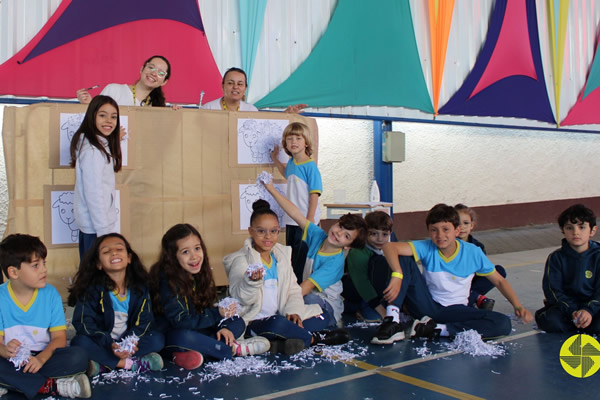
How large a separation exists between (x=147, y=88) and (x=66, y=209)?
3.86 ft

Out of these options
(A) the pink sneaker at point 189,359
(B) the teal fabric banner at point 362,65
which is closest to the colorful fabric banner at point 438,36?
(B) the teal fabric banner at point 362,65

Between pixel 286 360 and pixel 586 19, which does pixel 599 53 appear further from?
pixel 286 360

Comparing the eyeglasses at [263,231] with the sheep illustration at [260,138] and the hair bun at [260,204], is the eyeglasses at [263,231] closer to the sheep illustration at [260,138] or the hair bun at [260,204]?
the hair bun at [260,204]

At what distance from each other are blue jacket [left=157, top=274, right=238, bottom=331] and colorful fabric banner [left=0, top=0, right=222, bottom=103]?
3.72 meters

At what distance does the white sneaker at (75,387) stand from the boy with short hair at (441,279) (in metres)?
1.94

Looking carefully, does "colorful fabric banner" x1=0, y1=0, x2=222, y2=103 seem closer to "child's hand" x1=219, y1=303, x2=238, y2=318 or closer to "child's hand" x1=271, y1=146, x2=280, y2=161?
"child's hand" x1=271, y1=146, x2=280, y2=161

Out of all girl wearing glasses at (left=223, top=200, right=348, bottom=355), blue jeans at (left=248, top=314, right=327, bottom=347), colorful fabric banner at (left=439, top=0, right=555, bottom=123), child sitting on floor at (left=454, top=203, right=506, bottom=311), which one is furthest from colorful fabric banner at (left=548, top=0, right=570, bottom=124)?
blue jeans at (left=248, top=314, right=327, bottom=347)

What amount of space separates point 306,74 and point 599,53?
22.8ft

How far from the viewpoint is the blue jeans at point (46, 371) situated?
9.31 feet

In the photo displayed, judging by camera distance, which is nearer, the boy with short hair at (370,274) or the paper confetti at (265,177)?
the boy with short hair at (370,274)

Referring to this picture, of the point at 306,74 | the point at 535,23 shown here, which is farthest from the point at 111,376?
the point at 535,23

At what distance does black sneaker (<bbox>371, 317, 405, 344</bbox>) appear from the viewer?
3.81 metres

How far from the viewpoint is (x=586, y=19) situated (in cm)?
1155

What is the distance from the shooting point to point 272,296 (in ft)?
12.8
